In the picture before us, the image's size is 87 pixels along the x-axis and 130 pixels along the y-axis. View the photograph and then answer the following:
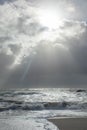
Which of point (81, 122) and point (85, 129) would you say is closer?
point (85, 129)

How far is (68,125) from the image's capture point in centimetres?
1856

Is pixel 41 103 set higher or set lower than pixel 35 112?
higher

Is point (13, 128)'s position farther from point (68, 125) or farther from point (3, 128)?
point (68, 125)

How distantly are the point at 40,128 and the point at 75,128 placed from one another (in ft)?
8.08

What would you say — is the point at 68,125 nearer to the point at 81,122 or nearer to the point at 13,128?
the point at 81,122

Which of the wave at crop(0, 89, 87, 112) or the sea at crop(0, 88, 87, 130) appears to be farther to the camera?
the wave at crop(0, 89, 87, 112)

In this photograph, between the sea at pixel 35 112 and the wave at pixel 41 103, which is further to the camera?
the wave at pixel 41 103

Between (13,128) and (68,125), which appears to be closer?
(13,128)

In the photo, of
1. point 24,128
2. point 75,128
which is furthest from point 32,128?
point 75,128

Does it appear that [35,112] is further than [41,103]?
No

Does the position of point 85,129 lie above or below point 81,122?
below

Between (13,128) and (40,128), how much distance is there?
5.75ft

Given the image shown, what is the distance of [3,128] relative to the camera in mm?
16328

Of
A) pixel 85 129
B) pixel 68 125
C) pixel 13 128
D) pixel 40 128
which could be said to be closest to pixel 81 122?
pixel 68 125
